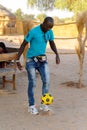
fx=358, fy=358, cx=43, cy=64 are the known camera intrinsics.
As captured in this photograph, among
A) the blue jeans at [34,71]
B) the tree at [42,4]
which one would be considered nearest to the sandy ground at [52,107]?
the blue jeans at [34,71]

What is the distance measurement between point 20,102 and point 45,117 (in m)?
1.23

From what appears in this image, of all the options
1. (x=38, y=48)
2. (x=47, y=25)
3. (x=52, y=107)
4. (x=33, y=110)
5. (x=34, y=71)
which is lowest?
(x=52, y=107)

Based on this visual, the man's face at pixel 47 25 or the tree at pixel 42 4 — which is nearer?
the man's face at pixel 47 25

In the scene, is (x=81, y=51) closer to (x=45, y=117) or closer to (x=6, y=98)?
(x=6, y=98)

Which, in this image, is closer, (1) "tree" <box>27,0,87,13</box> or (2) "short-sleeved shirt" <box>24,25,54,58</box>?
(2) "short-sleeved shirt" <box>24,25,54,58</box>

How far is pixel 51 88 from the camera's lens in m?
8.77

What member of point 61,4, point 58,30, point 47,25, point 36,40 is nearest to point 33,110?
point 36,40

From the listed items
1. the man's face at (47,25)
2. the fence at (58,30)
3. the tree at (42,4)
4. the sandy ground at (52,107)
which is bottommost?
the fence at (58,30)

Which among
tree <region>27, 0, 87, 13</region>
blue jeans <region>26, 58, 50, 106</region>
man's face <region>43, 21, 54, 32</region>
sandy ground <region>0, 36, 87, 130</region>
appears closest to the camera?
sandy ground <region>0, 36, 87, 130</region>

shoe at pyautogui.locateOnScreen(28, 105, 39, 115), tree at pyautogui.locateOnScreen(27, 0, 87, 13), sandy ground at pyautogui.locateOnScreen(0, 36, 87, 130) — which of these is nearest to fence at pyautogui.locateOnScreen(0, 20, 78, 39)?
tree at pyautogui.locateOnScreen(27, 0, 87, 13)

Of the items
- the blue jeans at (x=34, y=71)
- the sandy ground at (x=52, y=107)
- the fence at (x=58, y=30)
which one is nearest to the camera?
the sandy ground at (x=52, y=107)

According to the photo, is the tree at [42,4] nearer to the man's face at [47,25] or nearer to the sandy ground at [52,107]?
the sandy ground at [52,107]

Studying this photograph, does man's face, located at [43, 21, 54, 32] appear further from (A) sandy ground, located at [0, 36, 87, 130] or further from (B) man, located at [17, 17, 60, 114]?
(A) sandy ground, located at [0, 36, 87, 130]

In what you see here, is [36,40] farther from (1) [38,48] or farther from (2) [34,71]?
(2) [34,71]
